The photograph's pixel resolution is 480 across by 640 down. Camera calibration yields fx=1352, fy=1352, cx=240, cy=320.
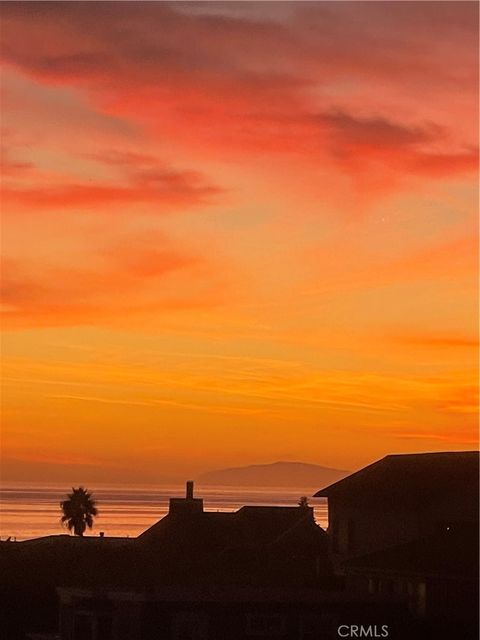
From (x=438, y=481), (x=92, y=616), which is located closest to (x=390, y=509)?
(x=438, y=481)

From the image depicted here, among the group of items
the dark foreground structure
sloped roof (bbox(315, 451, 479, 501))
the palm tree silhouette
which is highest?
the palm tree silhouette

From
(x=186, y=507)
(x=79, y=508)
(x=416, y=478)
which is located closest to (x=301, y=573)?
(x=186, y=507)

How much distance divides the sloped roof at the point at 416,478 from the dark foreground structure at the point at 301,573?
0.08 m

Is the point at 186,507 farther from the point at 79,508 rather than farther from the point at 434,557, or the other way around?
the point at 79,508

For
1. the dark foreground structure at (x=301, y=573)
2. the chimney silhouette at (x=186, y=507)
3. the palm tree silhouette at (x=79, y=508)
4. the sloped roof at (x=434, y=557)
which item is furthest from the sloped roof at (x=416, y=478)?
the palm tree silhouette at (x=79, y=508)

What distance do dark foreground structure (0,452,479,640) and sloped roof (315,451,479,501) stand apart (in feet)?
0.27

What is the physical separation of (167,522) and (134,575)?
1742cm

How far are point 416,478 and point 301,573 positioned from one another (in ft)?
33.4

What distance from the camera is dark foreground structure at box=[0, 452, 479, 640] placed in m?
54.5

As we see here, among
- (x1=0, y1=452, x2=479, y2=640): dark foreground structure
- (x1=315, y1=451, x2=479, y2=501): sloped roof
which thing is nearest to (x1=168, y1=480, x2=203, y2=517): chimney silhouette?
(x1=0, y1=452, x2=479, y2=640): dark foreground structure

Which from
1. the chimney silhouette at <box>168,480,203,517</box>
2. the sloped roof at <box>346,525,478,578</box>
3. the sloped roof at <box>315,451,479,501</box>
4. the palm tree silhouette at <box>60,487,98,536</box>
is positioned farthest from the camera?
the palm tree silhouette at <box>60,487,98,536</box>

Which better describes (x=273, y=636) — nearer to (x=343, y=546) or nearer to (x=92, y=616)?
(x=92, y=616)

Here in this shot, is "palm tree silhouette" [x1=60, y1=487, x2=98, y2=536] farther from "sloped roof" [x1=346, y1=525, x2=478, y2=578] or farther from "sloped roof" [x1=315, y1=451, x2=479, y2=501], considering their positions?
"sloped roof" [x1=346, y1=525, x2=478, y2=578]

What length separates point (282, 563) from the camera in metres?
70.9
